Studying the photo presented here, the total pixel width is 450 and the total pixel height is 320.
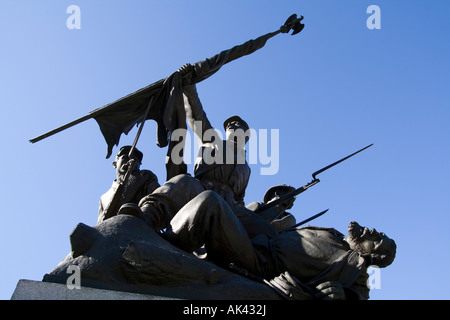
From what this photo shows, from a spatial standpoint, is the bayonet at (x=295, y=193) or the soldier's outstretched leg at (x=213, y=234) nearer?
the soldier's outstretched leg at (x=213, y=234)

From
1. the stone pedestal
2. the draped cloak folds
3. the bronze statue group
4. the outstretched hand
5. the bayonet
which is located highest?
the draped cloak folds

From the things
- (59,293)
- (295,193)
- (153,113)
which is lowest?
(59,293)

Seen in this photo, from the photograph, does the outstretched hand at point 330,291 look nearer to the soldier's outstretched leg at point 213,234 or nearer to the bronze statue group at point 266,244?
the bronze statue group at point 266,244

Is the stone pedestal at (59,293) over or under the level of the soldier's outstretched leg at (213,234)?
under

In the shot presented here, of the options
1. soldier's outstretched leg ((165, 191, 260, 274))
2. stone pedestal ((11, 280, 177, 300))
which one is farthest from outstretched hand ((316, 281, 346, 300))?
stone pedestal ((11, 280, 177, 300))

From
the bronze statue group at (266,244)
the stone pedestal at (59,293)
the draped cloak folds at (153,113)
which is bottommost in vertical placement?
the stone pedestal at (59,293)

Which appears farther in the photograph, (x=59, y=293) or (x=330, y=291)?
(x=330, y=291)

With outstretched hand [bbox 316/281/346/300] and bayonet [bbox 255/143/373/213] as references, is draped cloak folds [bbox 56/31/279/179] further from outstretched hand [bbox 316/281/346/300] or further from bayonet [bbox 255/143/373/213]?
outstretched hand [bbox 316/281/346/300]

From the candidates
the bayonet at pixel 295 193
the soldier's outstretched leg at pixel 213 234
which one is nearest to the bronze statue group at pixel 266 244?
the soldier's outstretched leg at pixel 213 234

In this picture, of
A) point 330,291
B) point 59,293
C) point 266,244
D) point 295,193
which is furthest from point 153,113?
point 59,293

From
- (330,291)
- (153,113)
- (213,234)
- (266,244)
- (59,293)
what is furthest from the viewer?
(153,113)

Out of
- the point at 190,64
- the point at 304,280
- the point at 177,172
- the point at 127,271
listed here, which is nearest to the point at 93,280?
the point at 127,271

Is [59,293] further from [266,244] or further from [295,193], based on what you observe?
[295,193]

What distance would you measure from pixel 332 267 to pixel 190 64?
10.9ft
